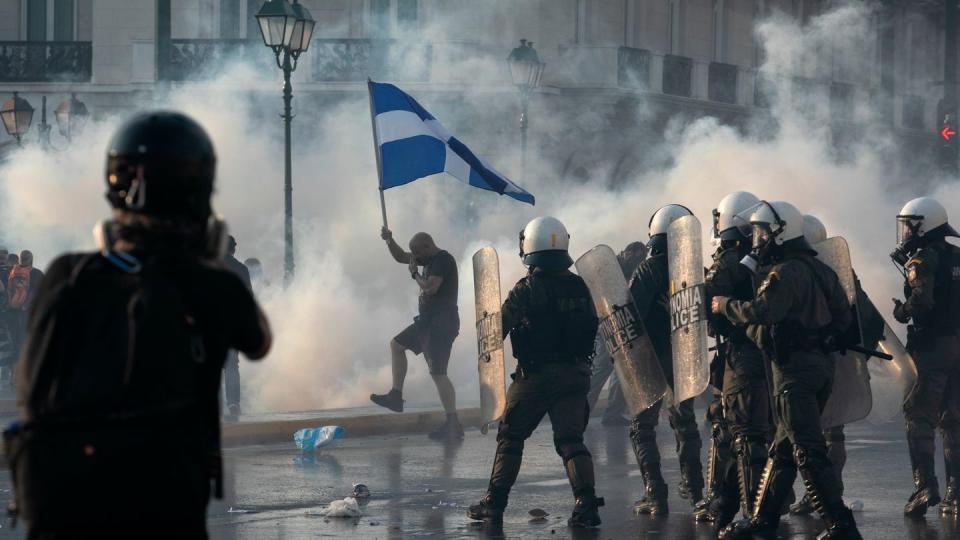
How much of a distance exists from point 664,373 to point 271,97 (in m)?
16.8

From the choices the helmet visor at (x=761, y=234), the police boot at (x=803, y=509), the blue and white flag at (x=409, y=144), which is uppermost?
the blue and white flag at (x=409, y=144)

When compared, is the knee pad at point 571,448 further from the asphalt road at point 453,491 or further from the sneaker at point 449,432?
the sneaker at point 449,432

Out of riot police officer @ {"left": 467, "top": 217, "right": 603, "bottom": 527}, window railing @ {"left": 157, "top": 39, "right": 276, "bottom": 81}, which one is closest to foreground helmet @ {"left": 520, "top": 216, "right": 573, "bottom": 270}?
riot police officer @ {"left": 467, "top": 217, "right": 603, "bottom": 527}

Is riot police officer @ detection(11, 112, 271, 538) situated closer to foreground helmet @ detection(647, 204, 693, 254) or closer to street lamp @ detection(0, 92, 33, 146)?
foreground helmet @ detection(647, 204, 693, 254)

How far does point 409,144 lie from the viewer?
38.1ft

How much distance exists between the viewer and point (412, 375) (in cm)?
1662

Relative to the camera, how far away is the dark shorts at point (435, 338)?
12227mm

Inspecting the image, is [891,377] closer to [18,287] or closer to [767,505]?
[767,505]

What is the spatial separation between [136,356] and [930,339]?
5.92 metres

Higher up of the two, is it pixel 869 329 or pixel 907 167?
pixel 907 167

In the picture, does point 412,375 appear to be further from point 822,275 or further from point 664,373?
point 822,275

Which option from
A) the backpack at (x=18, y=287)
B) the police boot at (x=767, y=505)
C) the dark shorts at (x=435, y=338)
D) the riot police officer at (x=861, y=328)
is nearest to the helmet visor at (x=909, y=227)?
the riot police officer at (x=861, y=328)

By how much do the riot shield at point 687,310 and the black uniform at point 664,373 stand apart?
0.25 meters

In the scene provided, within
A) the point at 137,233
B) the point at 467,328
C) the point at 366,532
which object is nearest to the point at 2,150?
the point at 467,328
